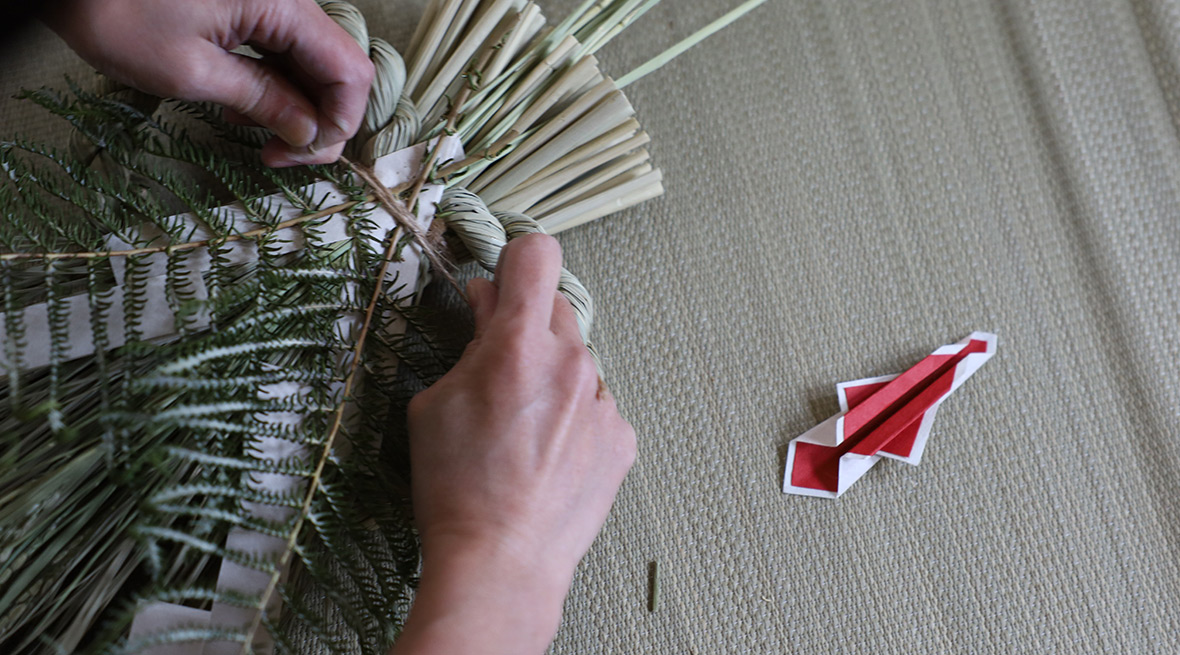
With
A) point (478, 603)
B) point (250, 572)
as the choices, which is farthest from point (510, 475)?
point (250, 572)

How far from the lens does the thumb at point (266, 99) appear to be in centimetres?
54

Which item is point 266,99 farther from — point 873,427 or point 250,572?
point 873,427

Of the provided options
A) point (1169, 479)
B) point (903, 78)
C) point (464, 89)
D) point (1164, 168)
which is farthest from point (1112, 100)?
point (464, 89)

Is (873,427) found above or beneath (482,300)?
beneath

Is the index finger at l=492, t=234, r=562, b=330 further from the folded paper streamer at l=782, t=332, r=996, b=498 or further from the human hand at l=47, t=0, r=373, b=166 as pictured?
the folded paper streamer at l=782, t=332, r=996, b=498

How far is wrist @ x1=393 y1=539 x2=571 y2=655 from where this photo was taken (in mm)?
478

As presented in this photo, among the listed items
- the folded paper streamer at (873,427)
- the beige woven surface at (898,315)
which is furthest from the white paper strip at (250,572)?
the folded paper streamer at (873,427)

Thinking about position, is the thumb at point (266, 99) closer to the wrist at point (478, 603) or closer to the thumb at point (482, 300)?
the thumb at point (482, 300)

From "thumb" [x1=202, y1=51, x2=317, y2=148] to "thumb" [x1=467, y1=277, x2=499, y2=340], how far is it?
0.54 feet

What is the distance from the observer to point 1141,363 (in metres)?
0.71

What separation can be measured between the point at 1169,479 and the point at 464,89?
71cm

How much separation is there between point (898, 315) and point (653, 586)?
→ 338mm

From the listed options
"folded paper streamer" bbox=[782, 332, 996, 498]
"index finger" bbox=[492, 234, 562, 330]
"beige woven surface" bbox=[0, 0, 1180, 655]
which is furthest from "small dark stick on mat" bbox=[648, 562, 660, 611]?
"index finger" bbox=[492, 234, 562, 330]

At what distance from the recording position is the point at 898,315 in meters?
0.73
